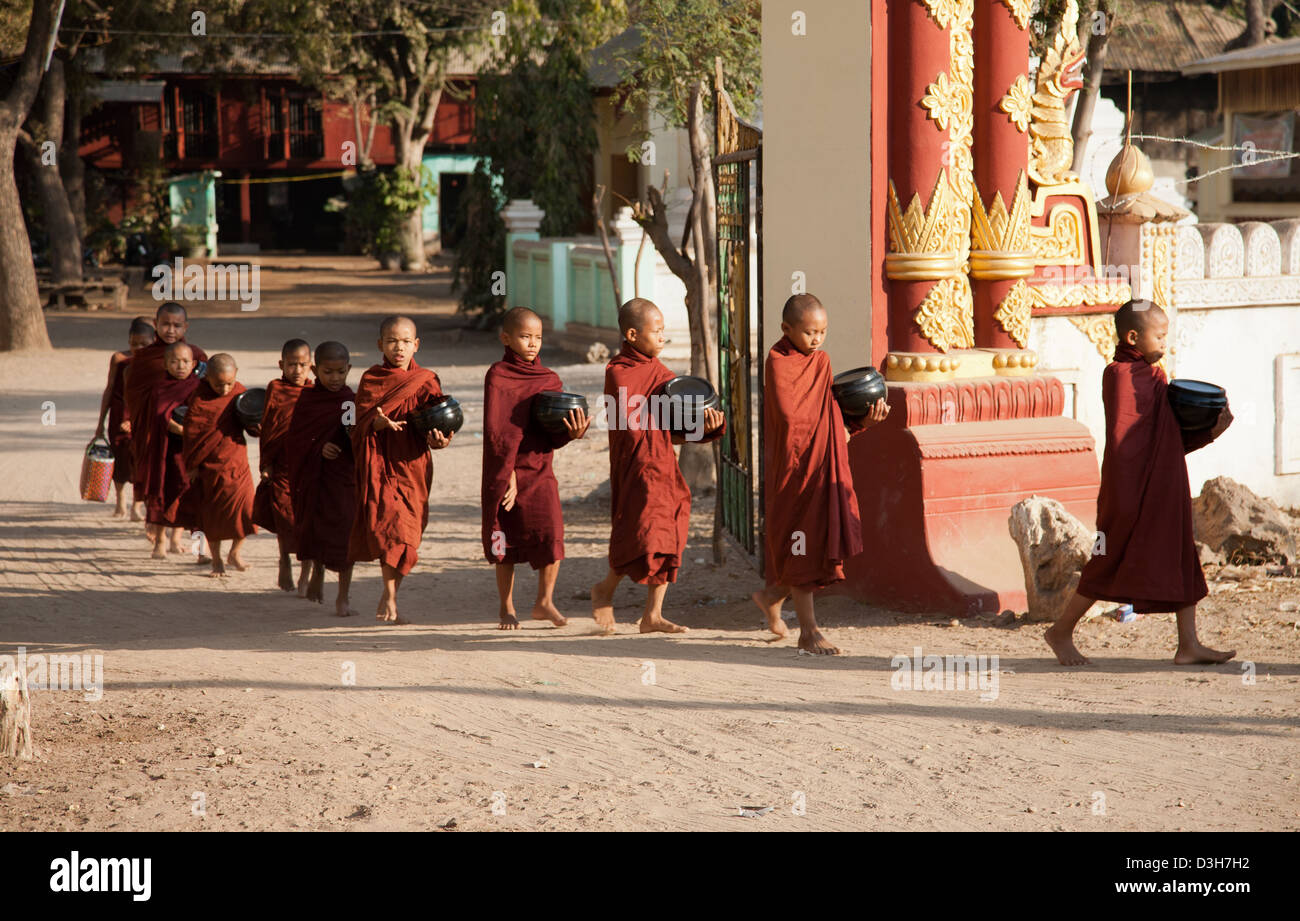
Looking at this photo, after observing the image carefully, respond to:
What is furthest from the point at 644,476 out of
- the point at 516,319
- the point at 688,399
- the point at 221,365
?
the point at 221,365

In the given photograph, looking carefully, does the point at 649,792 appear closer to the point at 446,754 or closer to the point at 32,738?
the point at 446,754

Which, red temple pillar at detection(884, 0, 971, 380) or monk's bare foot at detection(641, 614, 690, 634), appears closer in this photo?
monk's bare foot at detection(641, 614, 690, 634)

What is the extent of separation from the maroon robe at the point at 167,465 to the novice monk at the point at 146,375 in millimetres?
122

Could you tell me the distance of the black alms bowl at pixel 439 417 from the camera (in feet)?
21.5

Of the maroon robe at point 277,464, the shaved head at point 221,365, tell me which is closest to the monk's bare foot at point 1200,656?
the maroon robe at point 277,464

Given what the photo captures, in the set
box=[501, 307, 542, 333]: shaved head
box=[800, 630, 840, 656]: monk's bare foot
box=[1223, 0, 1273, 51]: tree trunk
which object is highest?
box=[1223, 0, 1273, 51]: tree trunk

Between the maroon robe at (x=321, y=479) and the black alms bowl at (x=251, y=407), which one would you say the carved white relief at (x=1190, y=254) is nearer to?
the maroon robe at (x=321, y=479)

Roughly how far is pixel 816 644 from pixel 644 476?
1.09m

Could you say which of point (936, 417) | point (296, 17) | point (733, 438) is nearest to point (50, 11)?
point (296, 17)

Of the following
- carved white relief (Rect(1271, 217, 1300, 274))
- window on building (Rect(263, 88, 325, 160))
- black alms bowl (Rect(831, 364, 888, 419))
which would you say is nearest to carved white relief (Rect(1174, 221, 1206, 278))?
carved white relief (Rect(1271, 217, 1300, 274))

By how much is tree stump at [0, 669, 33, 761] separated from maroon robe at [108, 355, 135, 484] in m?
5.35

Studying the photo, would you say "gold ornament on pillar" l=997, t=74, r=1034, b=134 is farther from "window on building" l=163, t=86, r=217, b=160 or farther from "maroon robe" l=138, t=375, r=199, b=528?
"window on building" l=163, t=86, r=217, b=160

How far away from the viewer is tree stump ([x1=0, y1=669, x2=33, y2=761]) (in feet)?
15.0

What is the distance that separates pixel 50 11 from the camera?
20250 mm
